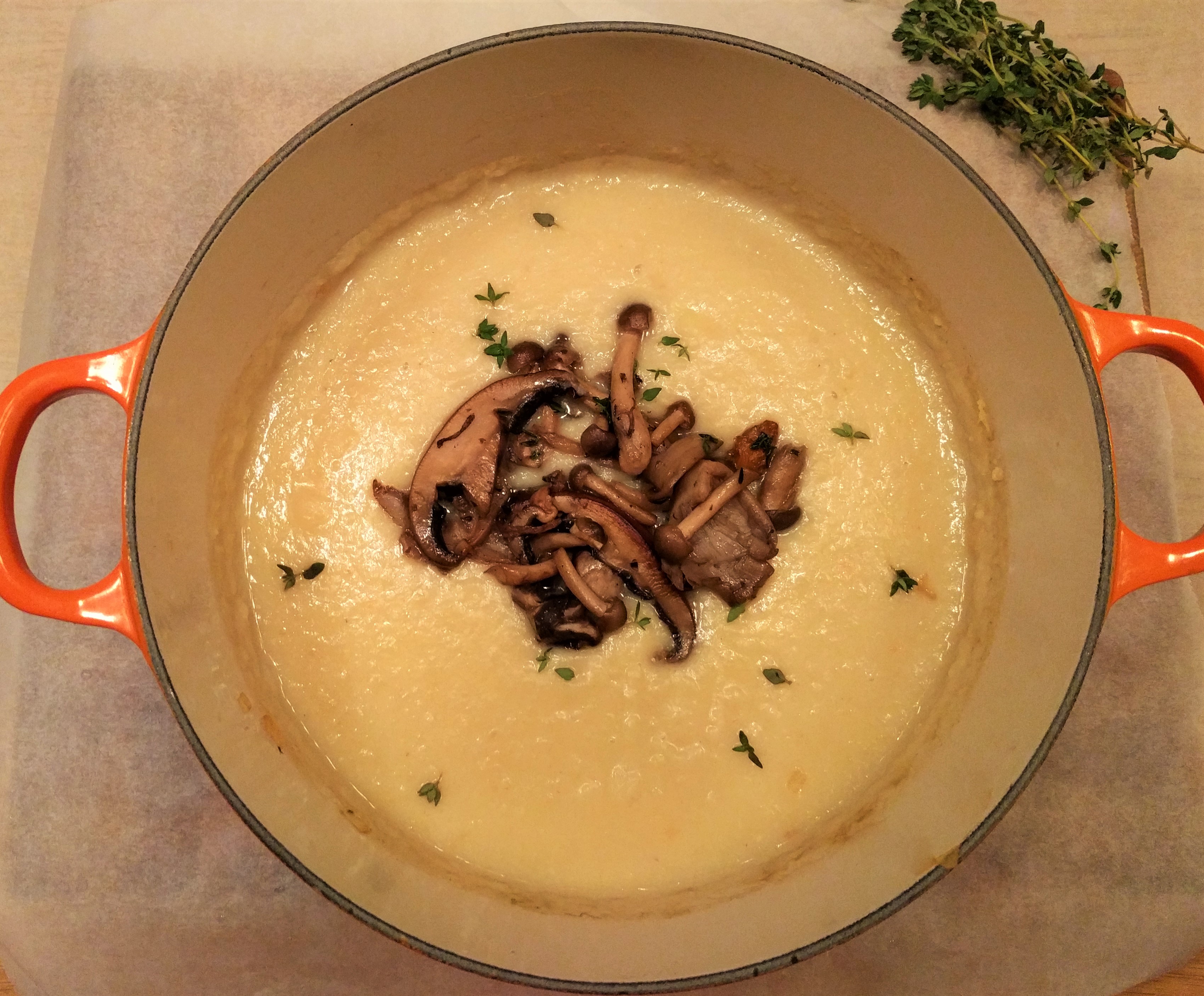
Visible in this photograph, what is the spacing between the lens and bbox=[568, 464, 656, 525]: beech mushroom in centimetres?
126

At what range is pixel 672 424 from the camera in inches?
51.0

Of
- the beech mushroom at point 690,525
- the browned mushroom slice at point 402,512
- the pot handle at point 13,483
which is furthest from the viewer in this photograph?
the browned mushroom slice at point 402,512

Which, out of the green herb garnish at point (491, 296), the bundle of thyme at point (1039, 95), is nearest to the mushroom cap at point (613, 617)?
the green herb garnish at point (491, 296)

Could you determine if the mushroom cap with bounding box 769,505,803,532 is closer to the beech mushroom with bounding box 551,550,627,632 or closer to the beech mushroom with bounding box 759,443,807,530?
the beech mushroom with bounding box 759,443,807,530

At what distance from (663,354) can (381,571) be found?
60cm

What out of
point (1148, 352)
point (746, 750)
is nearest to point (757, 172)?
point (1148, 352)

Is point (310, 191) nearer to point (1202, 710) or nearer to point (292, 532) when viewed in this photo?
point (292, 532)

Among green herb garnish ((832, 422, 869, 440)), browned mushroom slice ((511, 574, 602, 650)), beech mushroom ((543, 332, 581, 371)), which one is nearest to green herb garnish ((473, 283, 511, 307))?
beech mushroom ((543, 332, 581, 371))

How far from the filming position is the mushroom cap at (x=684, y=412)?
131 centimetres

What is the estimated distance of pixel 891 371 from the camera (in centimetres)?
143

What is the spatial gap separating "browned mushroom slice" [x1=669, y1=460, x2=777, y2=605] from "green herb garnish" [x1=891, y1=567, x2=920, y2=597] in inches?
10.2

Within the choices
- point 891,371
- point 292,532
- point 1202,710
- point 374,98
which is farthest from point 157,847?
point 1202,710

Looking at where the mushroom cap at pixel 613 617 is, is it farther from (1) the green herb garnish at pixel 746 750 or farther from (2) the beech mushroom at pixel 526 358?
(2) the beech mushroom at pixel 526 358

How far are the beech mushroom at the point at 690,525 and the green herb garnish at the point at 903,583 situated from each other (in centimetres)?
36
